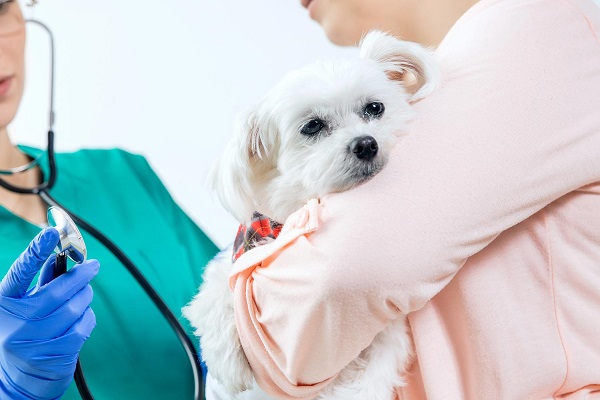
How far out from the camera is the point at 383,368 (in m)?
0.75

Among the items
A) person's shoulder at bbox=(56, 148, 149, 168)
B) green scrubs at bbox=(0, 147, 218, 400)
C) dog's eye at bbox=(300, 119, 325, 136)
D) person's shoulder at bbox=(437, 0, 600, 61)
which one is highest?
person's shoulder at bbox=(437, 0, 600, 61)

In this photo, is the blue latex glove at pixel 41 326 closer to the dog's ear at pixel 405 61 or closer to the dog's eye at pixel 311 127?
the dog's eye at pixel 311 127

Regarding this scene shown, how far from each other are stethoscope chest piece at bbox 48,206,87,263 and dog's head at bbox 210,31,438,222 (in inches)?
7.4

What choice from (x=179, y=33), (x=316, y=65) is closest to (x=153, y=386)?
(x=316, y=65)

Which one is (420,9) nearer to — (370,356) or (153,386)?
(370,356)

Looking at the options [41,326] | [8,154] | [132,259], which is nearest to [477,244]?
[41,326]

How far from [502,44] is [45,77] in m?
1.44

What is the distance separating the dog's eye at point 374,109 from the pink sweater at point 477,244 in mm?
105

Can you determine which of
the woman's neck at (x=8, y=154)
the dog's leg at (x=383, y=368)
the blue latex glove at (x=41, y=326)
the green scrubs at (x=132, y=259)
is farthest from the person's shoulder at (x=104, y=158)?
the dog's leg at (x=383, y=368)

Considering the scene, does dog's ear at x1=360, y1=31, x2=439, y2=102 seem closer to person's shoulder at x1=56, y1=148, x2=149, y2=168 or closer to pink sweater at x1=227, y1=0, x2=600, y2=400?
pink sweater at x1=227, y1=0, x2=600, y2=400

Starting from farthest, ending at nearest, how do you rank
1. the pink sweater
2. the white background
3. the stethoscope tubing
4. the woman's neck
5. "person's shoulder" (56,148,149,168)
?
the white background
"person's shoulder" (56,148,149,168)
the woman's neck
the stethoscope tubing
the pink sweater

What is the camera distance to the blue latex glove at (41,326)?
0.90 m

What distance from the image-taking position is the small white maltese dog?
0.76 m

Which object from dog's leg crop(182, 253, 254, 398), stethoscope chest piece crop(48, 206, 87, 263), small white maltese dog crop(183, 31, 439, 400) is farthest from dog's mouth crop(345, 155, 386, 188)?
stethoscope chest piece crop(48, 206, 87, 263)
